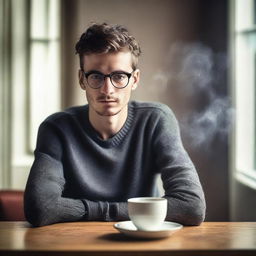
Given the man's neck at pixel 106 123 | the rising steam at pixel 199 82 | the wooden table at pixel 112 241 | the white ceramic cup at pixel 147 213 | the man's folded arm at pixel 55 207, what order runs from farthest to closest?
the rising steam at pixel 199 82
the man's neck at pixel 106 123
the man's folded arm at pixel 55 207
the white ceramic cup at pixel 147 213
the wooden table at pixel 112 241

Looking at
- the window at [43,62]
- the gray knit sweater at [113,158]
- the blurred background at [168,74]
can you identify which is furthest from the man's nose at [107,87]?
the window at [43,62]

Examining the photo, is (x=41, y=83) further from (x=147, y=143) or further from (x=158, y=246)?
(x=158, y=246)

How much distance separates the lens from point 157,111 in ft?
8.16

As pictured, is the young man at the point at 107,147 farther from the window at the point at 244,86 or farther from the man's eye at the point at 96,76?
the window at the point at 244,86

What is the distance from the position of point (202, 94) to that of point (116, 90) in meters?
1.87

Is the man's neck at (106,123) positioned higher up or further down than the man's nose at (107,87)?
further down

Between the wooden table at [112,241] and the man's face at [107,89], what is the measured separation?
0.55 meters

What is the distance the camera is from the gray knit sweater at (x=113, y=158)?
6.94 feet

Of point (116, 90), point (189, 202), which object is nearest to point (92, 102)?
point (116, 90)

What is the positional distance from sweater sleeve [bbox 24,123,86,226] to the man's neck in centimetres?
25

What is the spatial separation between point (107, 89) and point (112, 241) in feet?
2.55

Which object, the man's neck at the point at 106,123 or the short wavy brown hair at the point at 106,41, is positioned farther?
the man's neck at the point at 106,123

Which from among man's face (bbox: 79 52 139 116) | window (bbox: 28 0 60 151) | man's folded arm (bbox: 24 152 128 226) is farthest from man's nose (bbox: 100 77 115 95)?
window (bbox: 28 0 60 151)

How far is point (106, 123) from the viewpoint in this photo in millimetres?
2350
